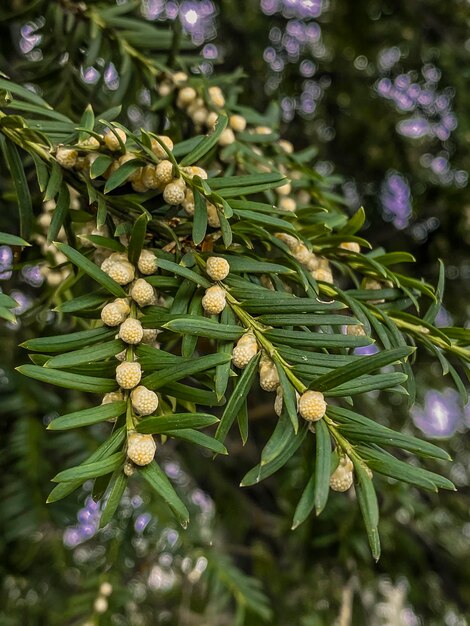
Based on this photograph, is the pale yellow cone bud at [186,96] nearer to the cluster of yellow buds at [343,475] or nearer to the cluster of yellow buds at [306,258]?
the cluster of yellow buds at [306,258]

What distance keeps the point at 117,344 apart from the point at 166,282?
5cm

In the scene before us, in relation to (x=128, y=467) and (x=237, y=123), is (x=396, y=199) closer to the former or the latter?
(x=237, y=123)

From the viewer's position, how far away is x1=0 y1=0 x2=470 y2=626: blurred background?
3.60 ft

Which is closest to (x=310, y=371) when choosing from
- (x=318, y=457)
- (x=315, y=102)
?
(x=318, y=457)

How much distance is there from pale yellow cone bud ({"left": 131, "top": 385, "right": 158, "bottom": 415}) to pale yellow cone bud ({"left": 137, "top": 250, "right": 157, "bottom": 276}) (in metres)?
0.08

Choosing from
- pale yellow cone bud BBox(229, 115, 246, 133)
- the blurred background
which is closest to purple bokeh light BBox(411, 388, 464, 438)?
the blurred background

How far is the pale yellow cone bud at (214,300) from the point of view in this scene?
16.6 inches

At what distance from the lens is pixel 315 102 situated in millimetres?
1523

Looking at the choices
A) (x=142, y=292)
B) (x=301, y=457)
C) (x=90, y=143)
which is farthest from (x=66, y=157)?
(x=301, y=457)

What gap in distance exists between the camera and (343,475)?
1.37ft

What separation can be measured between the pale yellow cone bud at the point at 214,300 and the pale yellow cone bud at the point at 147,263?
0.04 metres

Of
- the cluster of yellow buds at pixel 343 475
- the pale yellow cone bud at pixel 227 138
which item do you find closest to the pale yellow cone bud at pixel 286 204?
the pale yellow cone bud at pixel 227 138

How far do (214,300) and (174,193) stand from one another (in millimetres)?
87

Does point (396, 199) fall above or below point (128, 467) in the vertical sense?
below
